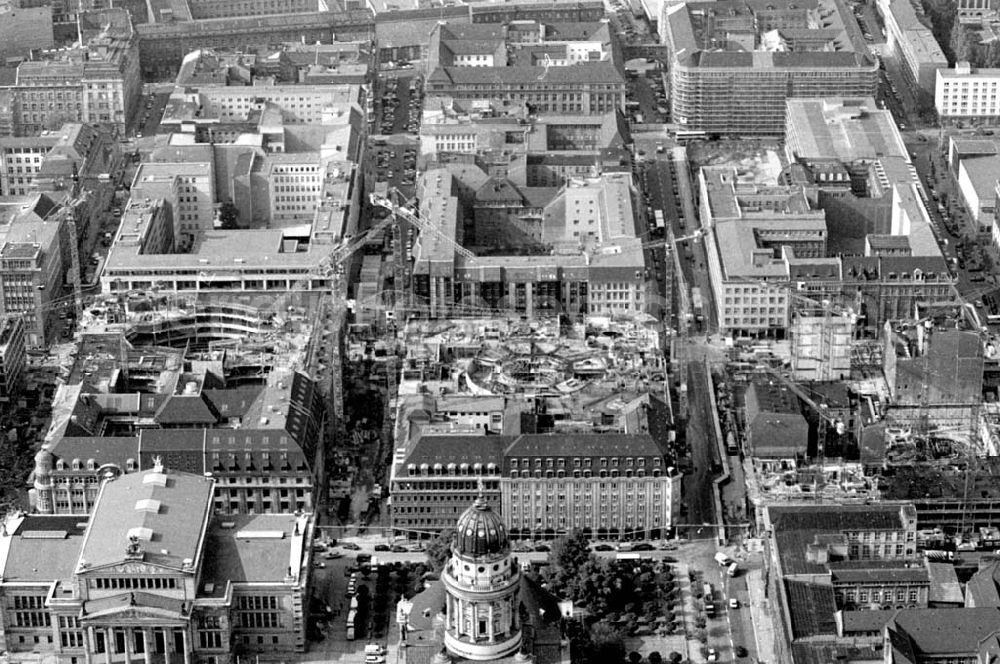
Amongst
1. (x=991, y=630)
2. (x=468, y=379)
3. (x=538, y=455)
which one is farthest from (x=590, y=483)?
(x=991, y=630)

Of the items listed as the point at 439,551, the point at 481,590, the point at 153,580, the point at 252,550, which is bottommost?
the point at 439,551

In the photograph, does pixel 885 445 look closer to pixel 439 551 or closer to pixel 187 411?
pixel 439 551

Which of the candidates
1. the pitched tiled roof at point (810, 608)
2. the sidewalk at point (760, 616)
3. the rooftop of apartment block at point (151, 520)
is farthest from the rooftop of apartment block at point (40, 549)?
the pitched tiled roof at point (810, 608)

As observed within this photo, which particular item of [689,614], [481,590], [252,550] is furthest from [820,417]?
[252,550]

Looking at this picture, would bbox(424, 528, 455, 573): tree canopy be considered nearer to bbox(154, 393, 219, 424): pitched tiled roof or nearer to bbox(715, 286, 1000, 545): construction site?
bbox(154, 393, 219, 424): pitched tiled roof

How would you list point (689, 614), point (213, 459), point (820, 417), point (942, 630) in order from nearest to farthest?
1. point (942, 630)
2. point (689, 614)
3. point (213, 459)
4. point (820, 417)

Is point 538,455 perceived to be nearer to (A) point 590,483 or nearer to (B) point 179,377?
(A) point 590,483

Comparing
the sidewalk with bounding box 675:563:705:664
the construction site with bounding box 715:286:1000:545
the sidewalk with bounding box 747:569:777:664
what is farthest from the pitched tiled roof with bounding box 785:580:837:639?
the construction site with bounding box 715:286:1000:545

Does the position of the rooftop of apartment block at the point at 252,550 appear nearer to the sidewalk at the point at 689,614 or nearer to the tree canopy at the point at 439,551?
the tree canopy at the point at 439,551
